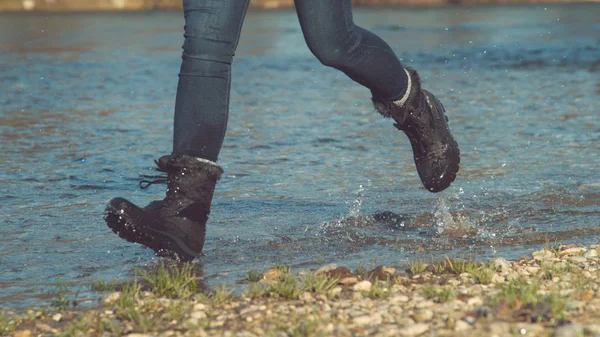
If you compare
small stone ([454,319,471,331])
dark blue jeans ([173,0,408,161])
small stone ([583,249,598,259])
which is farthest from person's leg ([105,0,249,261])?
small stone ([583,249,598,259])

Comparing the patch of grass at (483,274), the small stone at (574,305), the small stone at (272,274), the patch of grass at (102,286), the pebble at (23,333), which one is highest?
the small stone at (574,305)

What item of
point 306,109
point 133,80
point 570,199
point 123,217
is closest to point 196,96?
point 123,217

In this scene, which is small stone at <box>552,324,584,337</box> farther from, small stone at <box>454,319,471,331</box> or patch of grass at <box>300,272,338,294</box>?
patch of grass at <box>300,272,338,294</box>

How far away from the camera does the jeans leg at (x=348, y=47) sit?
13.6ft

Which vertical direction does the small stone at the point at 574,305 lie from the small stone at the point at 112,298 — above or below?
above

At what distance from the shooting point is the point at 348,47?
169 inches

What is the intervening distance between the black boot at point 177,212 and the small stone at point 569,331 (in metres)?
1.52

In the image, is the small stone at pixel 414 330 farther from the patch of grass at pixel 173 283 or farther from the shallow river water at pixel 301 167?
the shallow river water at pixel 301 167

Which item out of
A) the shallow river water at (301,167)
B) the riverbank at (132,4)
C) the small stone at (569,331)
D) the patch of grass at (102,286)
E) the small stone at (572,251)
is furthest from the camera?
the riverbank at (132,4)

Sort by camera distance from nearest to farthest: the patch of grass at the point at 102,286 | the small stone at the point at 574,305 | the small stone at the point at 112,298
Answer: the small stone at the point at 574,305 → the small stone at the point at 112,298 → the patch of grass at the point at 102,286

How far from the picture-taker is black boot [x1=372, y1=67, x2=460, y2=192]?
15.2 ft

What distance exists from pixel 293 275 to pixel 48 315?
933 mm

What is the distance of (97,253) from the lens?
456 centimetres

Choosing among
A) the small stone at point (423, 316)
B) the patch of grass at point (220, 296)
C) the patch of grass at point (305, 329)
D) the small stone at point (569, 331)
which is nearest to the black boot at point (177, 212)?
the patch of grass at point (220, 296)
